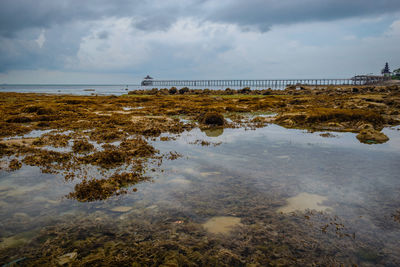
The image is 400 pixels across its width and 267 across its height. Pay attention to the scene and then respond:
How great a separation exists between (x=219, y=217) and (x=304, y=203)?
1506mm

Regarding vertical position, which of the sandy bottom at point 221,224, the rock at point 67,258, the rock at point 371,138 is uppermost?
the rock at point 371,138

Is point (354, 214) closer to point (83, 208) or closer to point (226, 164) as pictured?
point (226, 164)

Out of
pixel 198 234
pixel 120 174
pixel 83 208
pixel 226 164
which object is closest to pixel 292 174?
pixel 226 164

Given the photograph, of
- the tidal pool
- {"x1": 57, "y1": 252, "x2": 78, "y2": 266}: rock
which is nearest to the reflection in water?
the tidal pool

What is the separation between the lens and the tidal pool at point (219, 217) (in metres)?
2.70

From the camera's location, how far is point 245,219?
340cm

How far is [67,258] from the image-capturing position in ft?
8.72

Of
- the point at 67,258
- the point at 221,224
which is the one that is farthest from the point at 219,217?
the point at 67,258

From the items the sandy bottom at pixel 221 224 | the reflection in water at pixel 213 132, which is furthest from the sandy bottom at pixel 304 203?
the reflection in water at pixel 213 132

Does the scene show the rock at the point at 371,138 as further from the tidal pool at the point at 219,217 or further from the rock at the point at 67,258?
the rock at the point at 67,258

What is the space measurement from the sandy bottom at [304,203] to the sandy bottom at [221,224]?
32.5 inches

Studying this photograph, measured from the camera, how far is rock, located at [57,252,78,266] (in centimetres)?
259

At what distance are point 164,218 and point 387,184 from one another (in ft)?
14.0

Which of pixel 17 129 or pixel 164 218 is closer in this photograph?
pixel 164 218
